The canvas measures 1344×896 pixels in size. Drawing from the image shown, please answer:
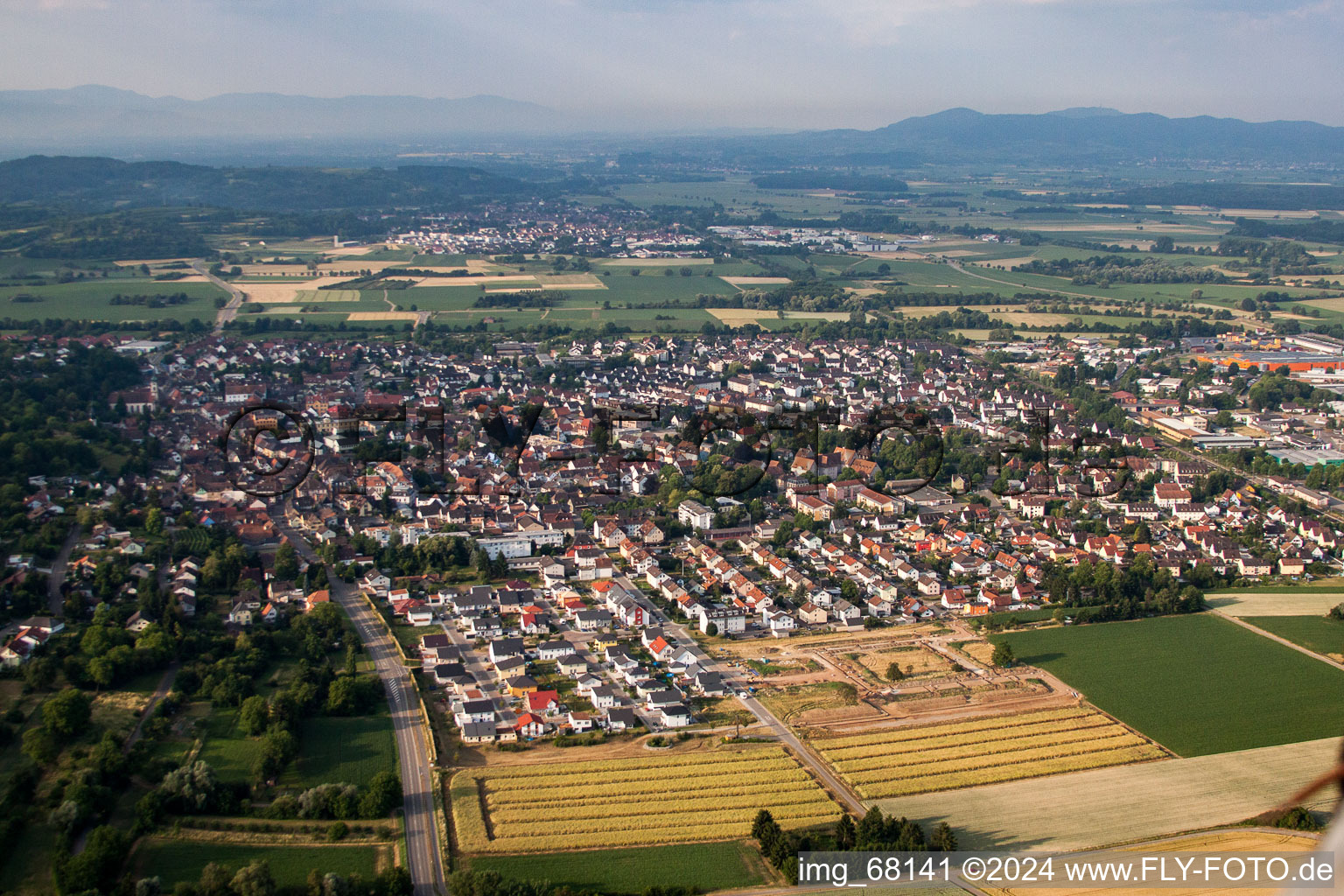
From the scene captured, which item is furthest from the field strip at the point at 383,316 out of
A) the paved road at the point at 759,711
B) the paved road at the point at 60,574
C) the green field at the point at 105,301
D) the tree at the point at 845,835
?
the tree at the point at 845,835

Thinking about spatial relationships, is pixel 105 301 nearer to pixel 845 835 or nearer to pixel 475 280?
pixel 475 280

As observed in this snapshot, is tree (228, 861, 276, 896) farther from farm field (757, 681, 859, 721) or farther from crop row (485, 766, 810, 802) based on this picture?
farm field (757, 681, 859, 721)

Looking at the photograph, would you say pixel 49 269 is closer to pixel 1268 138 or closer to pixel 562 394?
pixel 562 394

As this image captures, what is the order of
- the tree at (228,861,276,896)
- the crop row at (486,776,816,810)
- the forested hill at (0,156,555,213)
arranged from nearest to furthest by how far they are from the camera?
the tree at (228,861,276,896) → the crop row at (486,776,816,810) → the forested hill at (0,156,555,213)

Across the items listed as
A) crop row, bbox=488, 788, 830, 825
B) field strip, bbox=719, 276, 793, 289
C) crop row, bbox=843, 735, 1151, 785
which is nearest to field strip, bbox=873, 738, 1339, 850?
crop row, bbox=843, 735, 1151, 785

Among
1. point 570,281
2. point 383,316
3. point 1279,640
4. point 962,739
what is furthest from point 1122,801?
point 570,281

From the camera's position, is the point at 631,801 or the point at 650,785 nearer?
the point at 631,801

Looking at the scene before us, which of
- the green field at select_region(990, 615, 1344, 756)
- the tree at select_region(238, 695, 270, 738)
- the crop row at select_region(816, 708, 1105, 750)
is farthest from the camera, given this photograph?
the green field at select_region(990, 615, 1344, 756)
